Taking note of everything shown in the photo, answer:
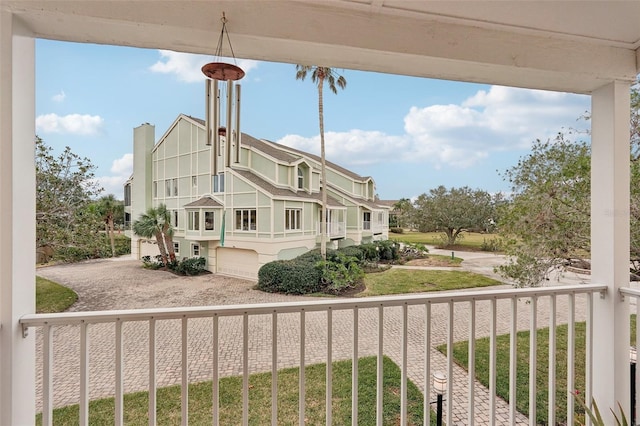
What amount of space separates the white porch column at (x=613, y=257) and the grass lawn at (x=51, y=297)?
9.20 ft

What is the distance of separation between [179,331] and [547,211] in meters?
2.61

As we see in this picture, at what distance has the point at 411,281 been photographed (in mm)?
1776

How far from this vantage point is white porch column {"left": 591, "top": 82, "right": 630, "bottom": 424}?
1608 mm

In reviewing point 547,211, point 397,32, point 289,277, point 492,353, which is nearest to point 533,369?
point 492,353

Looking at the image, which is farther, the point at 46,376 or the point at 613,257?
the point at 613,257

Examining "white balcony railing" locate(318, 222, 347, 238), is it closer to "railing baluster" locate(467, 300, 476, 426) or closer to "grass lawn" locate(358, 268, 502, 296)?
"grass lawn" locate(358, 268, 502, 296)

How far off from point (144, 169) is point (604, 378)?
274 centimetres

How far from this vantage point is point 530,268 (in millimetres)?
2078

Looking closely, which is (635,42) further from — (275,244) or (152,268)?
(152,268)

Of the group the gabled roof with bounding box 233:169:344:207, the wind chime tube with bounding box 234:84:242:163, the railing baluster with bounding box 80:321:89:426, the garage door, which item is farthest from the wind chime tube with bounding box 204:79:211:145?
the railing baluster with bounding box 80:321:89:426

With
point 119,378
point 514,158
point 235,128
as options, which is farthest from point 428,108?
point 119,378

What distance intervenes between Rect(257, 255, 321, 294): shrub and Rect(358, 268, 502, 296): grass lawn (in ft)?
1.09

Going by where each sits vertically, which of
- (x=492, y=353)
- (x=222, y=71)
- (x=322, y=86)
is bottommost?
(x=492, y=353)

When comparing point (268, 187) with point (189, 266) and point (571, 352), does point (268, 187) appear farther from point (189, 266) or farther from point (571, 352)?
point (571, 352)
